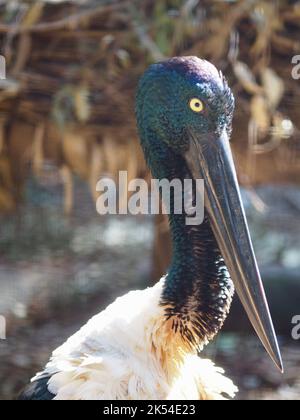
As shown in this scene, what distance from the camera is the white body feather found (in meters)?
1.72

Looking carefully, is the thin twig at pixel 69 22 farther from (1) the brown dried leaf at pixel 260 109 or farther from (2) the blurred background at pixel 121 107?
(1) the brown dried leaf at pixel 260 109

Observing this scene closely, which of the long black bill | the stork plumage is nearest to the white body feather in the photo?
the stork plumage

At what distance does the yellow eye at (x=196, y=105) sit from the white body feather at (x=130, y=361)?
1.09 feet

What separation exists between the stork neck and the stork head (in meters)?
0.02

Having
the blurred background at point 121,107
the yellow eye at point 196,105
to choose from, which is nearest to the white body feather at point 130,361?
the yellow eye at point 196,105

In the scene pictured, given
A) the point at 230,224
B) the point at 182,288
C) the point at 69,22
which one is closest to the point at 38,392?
the point at 182,288

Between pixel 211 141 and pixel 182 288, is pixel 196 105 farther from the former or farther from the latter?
pixel 182 288

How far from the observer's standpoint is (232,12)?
2736 mm

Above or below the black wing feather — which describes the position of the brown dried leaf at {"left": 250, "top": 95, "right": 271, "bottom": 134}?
above

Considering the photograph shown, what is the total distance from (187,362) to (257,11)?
128 centimetres

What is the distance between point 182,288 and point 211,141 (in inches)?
10.7

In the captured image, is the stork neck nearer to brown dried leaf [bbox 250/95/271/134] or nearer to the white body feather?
the white body feather

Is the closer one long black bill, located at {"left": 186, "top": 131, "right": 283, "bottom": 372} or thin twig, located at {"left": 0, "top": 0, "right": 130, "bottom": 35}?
long black bill, located at {"left": 186, "top": 131, "right": 283, "bottom": 372}

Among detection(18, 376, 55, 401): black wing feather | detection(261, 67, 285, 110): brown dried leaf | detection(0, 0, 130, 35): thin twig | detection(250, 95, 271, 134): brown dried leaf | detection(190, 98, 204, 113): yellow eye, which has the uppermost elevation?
detection(0, 0, 130, 35): thin twig
